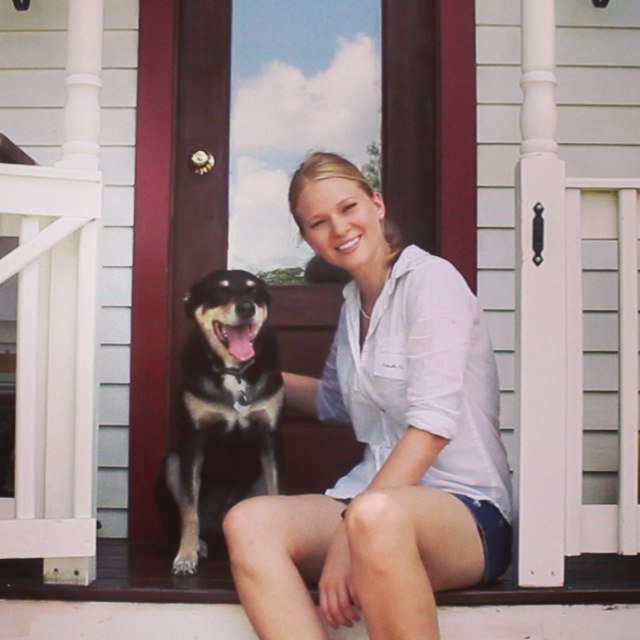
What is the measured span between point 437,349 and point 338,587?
61cm

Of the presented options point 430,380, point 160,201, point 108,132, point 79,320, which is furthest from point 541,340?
point 108,132

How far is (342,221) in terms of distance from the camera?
2447 mm

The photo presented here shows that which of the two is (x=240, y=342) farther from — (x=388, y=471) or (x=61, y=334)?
(x=388, y=471)

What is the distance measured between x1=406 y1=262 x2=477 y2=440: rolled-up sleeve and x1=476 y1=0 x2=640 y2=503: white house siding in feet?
4.32

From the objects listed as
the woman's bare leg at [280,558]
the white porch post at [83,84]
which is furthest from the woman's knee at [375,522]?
the white porch post at [83,84]

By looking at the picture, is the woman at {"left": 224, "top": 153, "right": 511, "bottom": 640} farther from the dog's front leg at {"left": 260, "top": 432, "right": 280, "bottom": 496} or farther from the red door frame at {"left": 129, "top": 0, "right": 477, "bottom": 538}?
the red door frame at {"left": 129, "top": 0, "right": 477, "bottom": 538}

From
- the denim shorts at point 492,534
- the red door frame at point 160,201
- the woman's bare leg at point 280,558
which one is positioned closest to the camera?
the woman's bare leg at point 280,558

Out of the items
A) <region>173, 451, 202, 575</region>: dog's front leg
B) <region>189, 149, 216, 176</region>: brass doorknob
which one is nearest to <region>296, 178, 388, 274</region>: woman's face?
<region>173, 451, 202, 575</region>: dog's front leg

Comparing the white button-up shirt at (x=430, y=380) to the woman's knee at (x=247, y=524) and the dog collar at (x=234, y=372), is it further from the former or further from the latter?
the dog collar at (x=234, y=372)

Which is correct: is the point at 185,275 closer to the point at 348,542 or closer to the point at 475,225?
the point at 475,225

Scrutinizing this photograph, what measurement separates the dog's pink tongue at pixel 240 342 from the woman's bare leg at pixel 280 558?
2.34 feet

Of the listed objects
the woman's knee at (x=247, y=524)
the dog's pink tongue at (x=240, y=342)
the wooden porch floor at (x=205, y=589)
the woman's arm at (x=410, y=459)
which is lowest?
the wooden porch floor at (x=205, y=589)

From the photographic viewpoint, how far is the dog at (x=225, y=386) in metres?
2.97

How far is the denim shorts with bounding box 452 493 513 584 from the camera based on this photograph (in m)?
2.33
